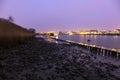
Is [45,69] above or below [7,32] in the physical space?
below

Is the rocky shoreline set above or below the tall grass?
below

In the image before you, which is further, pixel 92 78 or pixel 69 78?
pixel 92 78

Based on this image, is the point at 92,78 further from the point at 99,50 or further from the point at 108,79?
the point at 99,50

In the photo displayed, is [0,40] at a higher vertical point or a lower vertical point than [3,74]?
higher

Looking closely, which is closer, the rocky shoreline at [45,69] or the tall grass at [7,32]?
the rocky shoreline at [45,69]

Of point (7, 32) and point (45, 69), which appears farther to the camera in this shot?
point (7, 32)

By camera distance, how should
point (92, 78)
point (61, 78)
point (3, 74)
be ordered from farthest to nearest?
point (92, 78) → point (61, 78) → point (3, 74)

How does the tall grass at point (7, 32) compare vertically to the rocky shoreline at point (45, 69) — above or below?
above

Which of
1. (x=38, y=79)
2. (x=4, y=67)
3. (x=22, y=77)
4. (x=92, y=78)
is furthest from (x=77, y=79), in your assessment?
(x=4, y=67)

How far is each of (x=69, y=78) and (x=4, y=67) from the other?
123 inches

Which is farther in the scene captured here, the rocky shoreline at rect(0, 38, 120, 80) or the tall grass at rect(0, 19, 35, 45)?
the tall grass at rect(0, 19, 35, 45)

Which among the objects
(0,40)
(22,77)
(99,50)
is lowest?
(99,50)

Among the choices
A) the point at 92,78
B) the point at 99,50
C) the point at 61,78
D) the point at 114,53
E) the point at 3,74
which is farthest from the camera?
the point at 99,50

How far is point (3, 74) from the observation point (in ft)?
31.9
